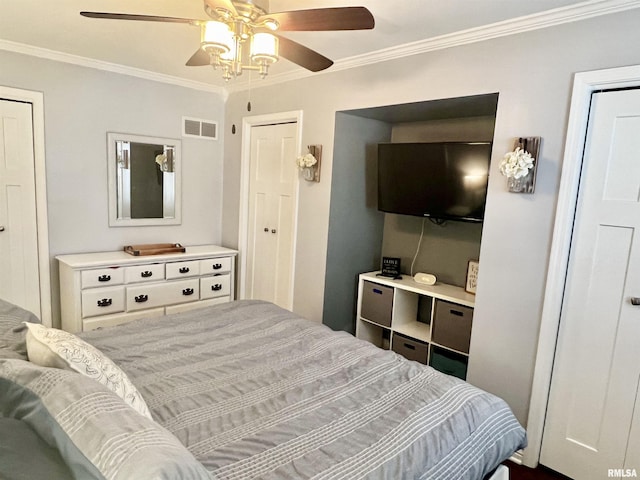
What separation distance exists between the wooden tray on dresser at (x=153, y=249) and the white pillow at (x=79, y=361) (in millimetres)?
2157

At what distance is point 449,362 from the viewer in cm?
280

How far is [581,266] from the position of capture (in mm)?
2119

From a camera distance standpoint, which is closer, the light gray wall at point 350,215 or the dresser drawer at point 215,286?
the light gray wall at point 350,215

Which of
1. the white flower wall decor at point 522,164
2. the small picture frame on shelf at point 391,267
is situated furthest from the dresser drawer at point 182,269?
the white flower wall decor at point 522,164

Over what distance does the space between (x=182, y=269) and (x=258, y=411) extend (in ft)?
7.96

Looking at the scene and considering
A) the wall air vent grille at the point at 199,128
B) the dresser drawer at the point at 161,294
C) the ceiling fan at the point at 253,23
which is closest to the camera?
the ceiling fan at the point at 253,23

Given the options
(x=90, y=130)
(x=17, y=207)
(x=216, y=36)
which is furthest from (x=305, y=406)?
(x=90, y=130)

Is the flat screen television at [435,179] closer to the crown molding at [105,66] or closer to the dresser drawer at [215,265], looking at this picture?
the dresser drawer at [215,265]

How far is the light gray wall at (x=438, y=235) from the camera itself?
122 inches

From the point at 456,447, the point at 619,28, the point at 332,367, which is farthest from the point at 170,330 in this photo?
the point at 619,28

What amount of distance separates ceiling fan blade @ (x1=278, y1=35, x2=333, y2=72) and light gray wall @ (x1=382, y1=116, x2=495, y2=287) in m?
1.53

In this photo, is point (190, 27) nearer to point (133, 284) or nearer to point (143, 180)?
point (143, 180)

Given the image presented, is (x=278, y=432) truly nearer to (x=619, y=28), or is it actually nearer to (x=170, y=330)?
(x=170, y=330)

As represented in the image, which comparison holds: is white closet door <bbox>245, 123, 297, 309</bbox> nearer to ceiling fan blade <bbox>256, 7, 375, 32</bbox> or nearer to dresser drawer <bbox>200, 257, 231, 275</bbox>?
dresser drawer <bbox>200, 257, 231, 275</bbox>
